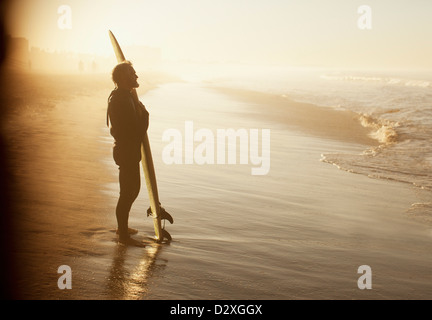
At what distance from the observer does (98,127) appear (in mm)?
13453

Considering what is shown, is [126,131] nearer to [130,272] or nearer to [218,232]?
[130,272]

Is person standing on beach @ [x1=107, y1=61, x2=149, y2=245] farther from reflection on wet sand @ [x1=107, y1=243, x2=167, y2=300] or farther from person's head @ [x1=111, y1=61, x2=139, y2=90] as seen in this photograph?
reflection on wet sand @ [x1=107, y1=243, x2=167, y2=300]

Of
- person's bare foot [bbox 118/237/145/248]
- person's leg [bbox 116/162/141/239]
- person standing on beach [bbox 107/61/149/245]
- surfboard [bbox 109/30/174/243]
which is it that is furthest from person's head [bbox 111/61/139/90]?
person's bare foot [bbox 118/237/145/248]

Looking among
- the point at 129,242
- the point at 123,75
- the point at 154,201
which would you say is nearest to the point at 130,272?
the point at 129,242

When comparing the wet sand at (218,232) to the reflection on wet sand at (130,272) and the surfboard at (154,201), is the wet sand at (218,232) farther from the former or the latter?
the surfboard at (154,201)

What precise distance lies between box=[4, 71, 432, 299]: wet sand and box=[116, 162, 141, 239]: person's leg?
0.66ft

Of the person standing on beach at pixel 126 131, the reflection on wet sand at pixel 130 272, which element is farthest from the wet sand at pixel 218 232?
the person standing on beach at pixel 126 131

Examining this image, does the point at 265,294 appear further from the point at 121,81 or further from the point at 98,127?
the point at 98,127

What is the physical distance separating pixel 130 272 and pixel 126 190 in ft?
3.37

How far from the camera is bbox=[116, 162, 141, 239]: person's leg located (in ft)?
16.5

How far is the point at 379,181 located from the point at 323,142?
5.01m

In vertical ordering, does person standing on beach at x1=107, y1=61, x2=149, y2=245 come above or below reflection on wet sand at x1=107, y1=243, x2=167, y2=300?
above

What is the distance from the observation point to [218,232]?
5715mm
